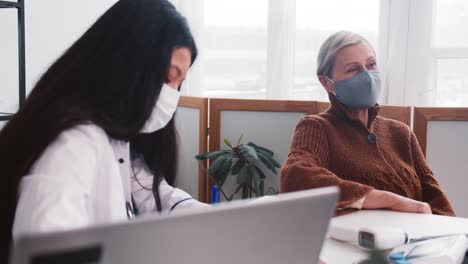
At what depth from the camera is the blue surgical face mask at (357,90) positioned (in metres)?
1.72

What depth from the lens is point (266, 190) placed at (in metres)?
2.81

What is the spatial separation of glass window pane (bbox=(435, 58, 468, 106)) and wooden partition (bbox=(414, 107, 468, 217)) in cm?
49

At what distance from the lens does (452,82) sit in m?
2.78

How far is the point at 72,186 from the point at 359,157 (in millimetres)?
1089

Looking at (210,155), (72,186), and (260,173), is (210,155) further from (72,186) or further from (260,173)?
(72,186)

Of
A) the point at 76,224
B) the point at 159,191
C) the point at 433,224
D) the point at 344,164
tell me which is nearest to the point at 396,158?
the point at 344,164

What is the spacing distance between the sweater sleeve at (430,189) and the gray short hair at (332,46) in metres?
0.38

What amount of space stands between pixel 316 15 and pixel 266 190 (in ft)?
3.61

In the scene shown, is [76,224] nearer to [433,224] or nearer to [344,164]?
[433,224]

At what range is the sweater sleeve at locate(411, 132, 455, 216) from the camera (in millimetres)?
1571

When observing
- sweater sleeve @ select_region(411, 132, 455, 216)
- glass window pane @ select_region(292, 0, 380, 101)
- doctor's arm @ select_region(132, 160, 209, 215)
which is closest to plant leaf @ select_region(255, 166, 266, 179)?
glass window pane @ select_region(292, 0, 380, 101)

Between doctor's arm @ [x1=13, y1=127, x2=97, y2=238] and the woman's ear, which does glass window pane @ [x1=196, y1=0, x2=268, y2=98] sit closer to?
the woman's ear

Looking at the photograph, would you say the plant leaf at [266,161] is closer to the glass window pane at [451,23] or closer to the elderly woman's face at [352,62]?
the elderly woman's face at [352,62]

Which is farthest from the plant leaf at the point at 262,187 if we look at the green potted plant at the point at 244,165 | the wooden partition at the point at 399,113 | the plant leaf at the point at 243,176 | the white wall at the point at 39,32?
the white wall at the point at 39,32
